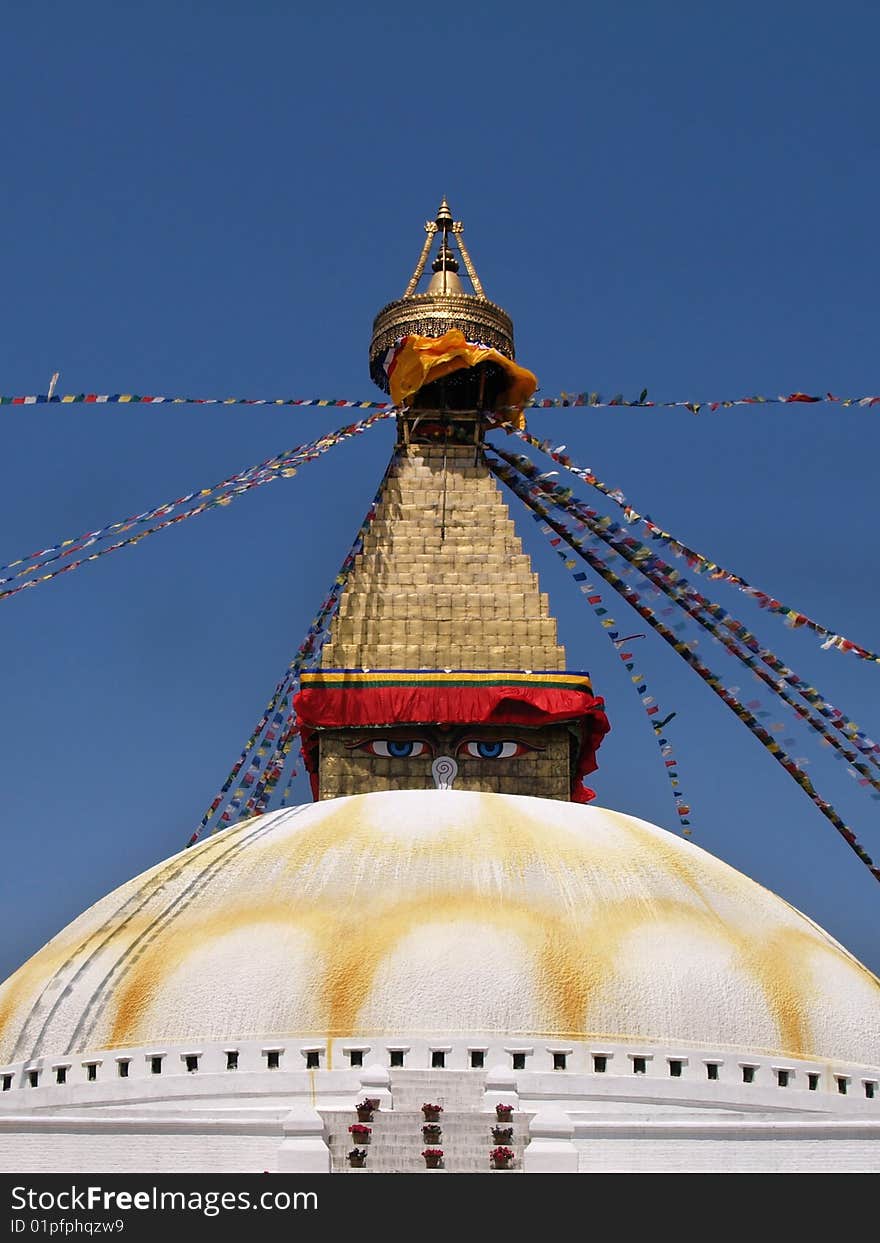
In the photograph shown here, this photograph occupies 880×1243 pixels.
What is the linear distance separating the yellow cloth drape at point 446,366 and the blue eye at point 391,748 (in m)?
5.18

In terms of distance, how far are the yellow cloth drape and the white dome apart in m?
8.47

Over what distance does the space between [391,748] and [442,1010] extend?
702 cm

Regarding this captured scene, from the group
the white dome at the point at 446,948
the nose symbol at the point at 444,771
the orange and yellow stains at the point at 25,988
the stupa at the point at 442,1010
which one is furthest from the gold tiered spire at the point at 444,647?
the orange and yellow stains at the point at 25,988

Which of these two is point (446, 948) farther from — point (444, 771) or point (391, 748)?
point (391, 748)

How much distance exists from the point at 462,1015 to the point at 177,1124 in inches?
82.3

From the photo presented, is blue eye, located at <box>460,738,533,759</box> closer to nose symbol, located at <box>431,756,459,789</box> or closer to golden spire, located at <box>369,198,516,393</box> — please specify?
nose symbol, located at <box>431,756,459,789</box>

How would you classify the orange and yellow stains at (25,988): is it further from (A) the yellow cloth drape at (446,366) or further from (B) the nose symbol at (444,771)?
(A) the yellow cloth drape at (446,366)

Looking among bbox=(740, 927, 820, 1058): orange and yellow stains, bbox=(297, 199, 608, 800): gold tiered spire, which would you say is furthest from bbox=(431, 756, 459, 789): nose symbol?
bbox=(740, 927, 820, 1058): orange and yellow stains

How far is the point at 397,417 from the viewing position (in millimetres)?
20484

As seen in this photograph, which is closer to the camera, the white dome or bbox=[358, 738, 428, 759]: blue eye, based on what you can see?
the white dome

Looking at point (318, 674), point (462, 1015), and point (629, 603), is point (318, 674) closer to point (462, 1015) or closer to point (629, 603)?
point (629, 603)

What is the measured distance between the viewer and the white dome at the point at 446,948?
10.8 meters

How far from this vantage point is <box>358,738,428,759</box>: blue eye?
1744cm
